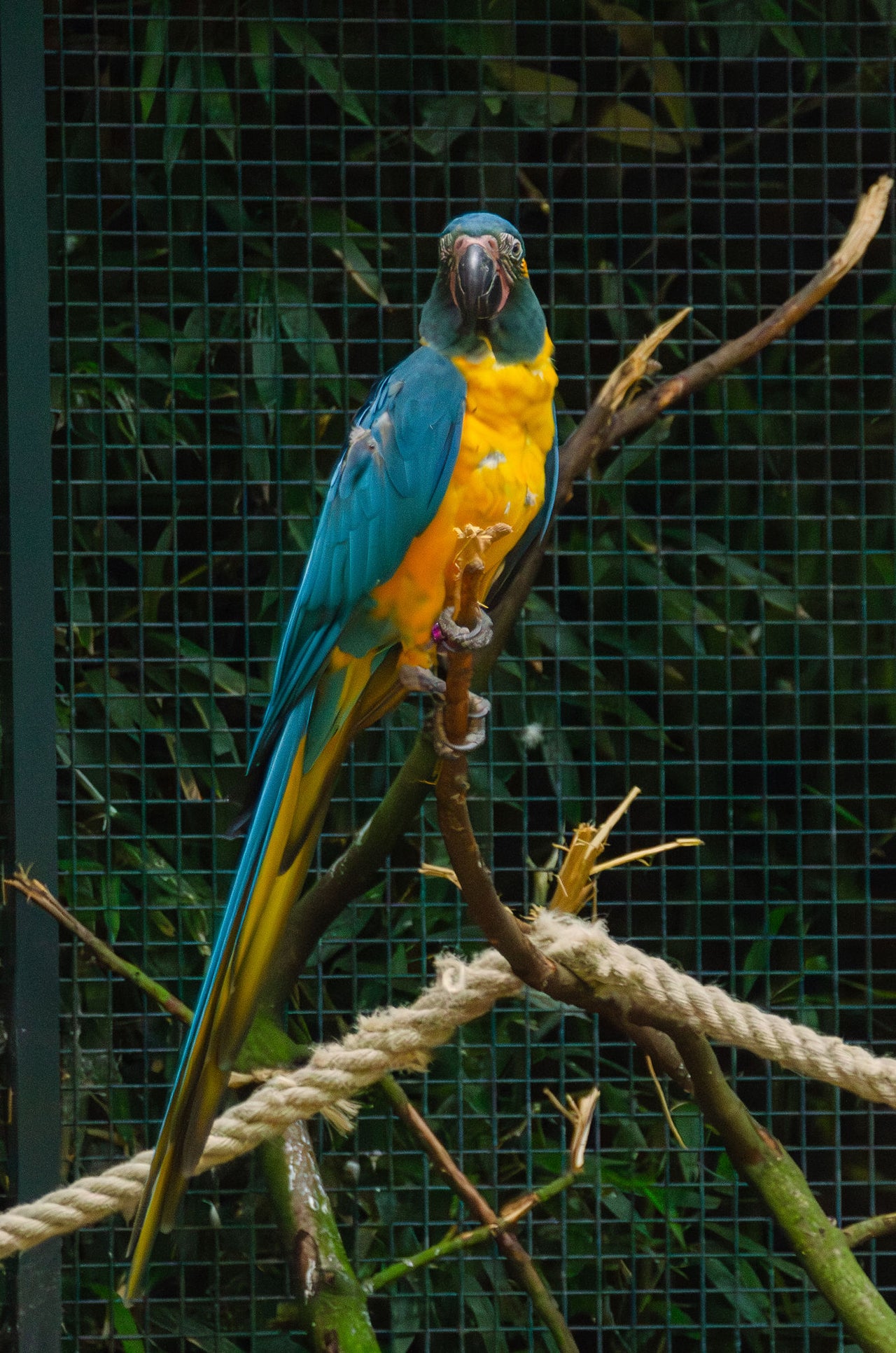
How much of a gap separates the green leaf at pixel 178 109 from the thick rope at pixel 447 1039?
Answer: 3.04 ft

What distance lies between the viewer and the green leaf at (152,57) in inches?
53.6

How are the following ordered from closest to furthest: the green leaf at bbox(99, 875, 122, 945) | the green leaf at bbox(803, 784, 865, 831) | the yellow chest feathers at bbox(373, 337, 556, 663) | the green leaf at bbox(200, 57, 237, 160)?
the yellow chest feathers at bbox(373, 337, 556, 663)
the green leaf at bbox(99, 875, 122, 945)
the green leaf at bbox(200, 57, 237, 160)
the green leaf at bbox(803, 784, 865, 831)

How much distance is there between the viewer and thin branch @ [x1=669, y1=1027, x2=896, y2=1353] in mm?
896

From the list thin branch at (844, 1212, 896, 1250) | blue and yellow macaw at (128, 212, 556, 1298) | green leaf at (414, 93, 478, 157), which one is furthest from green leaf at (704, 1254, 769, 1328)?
green leaf at (414, 93, 478, 157)

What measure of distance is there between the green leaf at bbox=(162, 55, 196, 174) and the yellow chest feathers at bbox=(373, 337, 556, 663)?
0.53 meters

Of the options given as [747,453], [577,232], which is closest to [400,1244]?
[747,453]

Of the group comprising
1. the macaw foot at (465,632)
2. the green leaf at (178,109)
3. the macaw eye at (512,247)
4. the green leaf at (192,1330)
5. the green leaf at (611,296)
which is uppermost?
the green leaf at (178,109)

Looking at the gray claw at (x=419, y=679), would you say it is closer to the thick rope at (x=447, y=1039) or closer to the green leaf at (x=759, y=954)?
the thick rope at (x=447, y=1039)

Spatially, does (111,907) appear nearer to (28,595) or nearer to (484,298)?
(28,595)

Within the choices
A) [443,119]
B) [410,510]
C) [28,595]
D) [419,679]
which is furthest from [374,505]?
[443,119]

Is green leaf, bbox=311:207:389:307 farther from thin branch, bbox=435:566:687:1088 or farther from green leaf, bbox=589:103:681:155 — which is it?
thin branch, bbox=435:566:687:1088

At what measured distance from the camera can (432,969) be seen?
151 centimetres

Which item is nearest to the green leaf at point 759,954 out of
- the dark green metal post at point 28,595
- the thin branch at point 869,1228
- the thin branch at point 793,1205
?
the thin branch at point 869,1228

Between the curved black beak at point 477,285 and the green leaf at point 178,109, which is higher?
the green leaf at point 178,109
